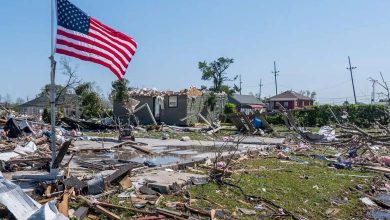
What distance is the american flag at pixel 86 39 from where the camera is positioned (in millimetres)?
8300

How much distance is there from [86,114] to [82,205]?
3302cm

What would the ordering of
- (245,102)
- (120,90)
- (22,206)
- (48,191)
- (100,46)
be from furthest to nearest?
1. (245,102)
2. (120,90)
3. (100,46)
4. (48,191)
5. (22,206)

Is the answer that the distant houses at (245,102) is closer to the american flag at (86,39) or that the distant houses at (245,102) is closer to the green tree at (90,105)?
the green tree at (90,105)

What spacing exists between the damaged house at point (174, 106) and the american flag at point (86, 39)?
27.3 metres

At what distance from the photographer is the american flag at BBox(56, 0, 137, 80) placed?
27.2 ft

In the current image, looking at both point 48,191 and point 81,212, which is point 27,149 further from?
point 81,212

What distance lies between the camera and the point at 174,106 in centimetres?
3872

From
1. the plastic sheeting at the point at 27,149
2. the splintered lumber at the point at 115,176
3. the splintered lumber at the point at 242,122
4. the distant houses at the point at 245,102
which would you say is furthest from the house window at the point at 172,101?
the splintered lumber at the point at 115,176

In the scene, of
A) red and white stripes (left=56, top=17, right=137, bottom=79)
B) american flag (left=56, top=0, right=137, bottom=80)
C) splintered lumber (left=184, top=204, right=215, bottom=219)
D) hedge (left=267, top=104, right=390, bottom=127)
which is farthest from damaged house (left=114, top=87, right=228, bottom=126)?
splintered lumber (left=184, top=204, right=215, bottom=219)

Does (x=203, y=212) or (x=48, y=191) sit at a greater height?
(x=48, y=191)

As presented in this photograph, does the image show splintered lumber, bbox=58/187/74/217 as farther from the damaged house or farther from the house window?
the house window

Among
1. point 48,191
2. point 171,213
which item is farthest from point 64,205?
point 171,213

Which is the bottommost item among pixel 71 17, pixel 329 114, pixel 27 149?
pixel 27 149

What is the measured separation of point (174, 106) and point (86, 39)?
30.3 metres
